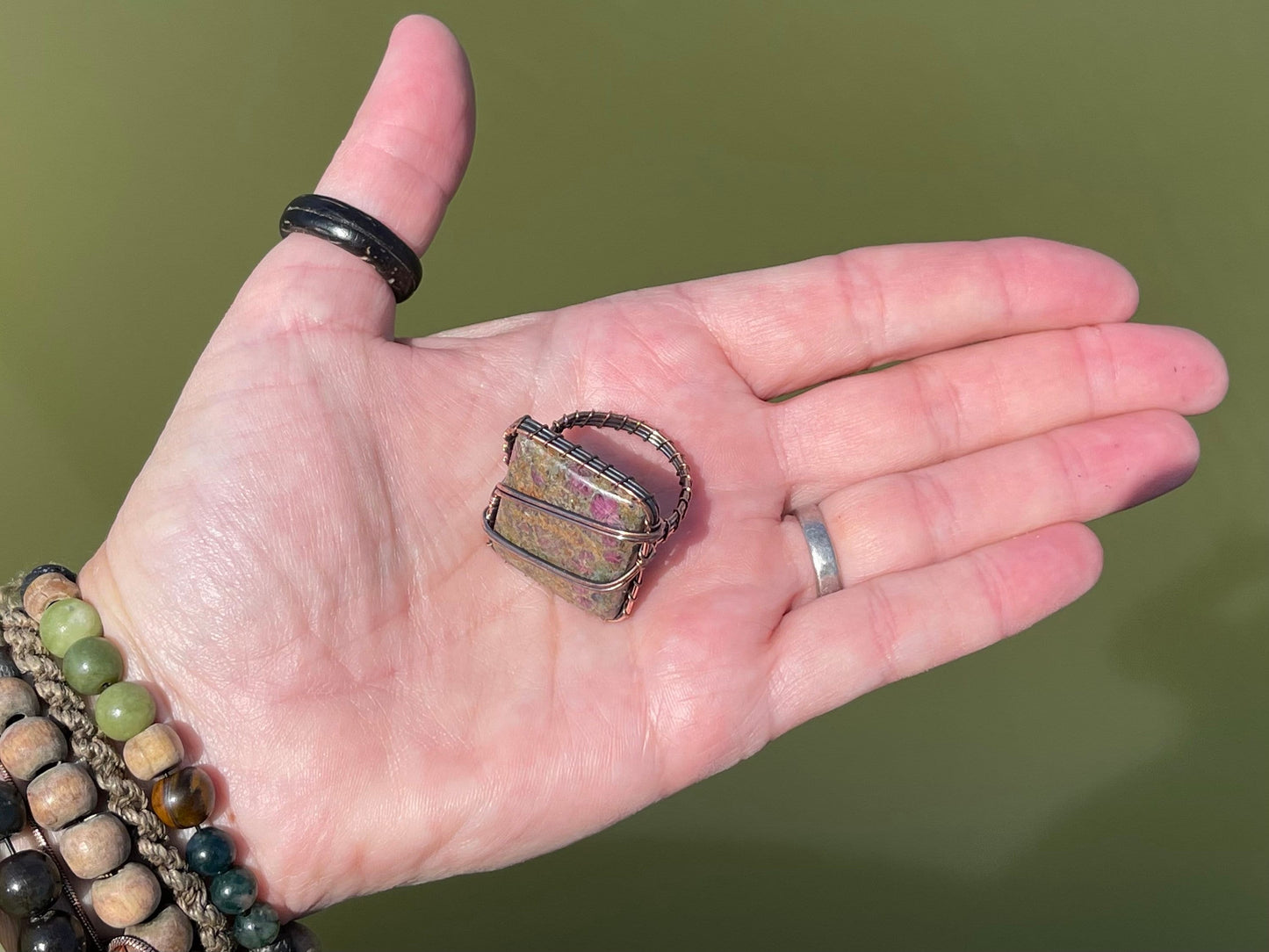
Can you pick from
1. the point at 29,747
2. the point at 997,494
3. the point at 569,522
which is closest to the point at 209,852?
the point at 29,747

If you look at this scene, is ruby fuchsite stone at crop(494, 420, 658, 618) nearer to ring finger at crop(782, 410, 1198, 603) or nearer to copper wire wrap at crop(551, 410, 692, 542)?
copper wire wrap at crop(551, 410, 692, 542)

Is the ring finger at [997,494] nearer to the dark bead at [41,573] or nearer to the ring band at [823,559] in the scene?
the ring band at [823,559]

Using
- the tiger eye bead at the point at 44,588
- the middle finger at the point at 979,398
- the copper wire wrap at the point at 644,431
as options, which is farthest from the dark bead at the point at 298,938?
the middle finger at the point at 979,398

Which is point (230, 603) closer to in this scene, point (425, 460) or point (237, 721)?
point (237, 721)

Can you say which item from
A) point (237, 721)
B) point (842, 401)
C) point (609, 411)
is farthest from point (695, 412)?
point (237, 721)

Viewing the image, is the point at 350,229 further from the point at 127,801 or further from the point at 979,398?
the point at 979,398
